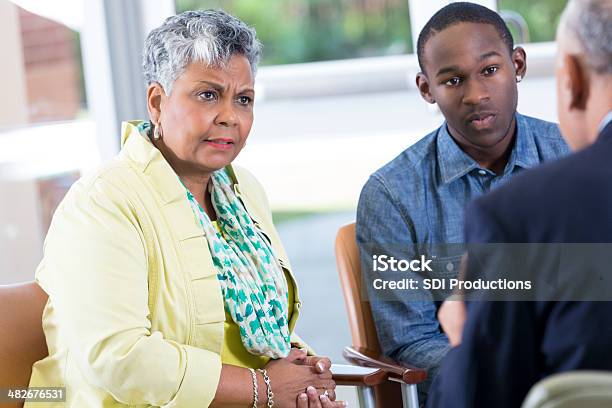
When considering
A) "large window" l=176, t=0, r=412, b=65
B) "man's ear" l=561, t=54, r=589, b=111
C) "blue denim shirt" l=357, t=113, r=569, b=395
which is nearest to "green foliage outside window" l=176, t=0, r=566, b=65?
"large window" l=176, t=0, r=412, b=65

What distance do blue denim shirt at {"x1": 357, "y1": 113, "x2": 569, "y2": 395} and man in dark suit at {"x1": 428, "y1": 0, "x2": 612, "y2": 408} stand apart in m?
0.98

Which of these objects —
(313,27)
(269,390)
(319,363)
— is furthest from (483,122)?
(313,27)

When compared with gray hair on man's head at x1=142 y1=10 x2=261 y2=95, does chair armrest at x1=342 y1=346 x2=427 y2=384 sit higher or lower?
lower

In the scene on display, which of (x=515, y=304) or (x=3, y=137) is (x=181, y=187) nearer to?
(x=515, y=304)

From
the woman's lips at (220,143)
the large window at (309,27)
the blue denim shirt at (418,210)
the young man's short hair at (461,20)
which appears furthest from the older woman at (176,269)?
the large window at (309,27)

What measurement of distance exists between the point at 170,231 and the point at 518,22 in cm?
205

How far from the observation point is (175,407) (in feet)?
6.07

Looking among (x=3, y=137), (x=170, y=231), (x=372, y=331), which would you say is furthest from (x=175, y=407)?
(x=3, y=137)

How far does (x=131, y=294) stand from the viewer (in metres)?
1.81

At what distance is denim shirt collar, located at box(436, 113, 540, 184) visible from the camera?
2271mm

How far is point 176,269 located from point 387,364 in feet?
1.76

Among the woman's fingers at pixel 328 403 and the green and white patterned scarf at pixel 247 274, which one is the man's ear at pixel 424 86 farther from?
the woman's fingers at pixel 328 403

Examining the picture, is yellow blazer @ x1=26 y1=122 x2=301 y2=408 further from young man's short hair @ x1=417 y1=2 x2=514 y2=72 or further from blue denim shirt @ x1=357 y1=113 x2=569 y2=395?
young man's short hair @ x1=417 y1=2 x2=514 y2=72

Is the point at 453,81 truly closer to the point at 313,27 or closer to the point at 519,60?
the point at 519,60
